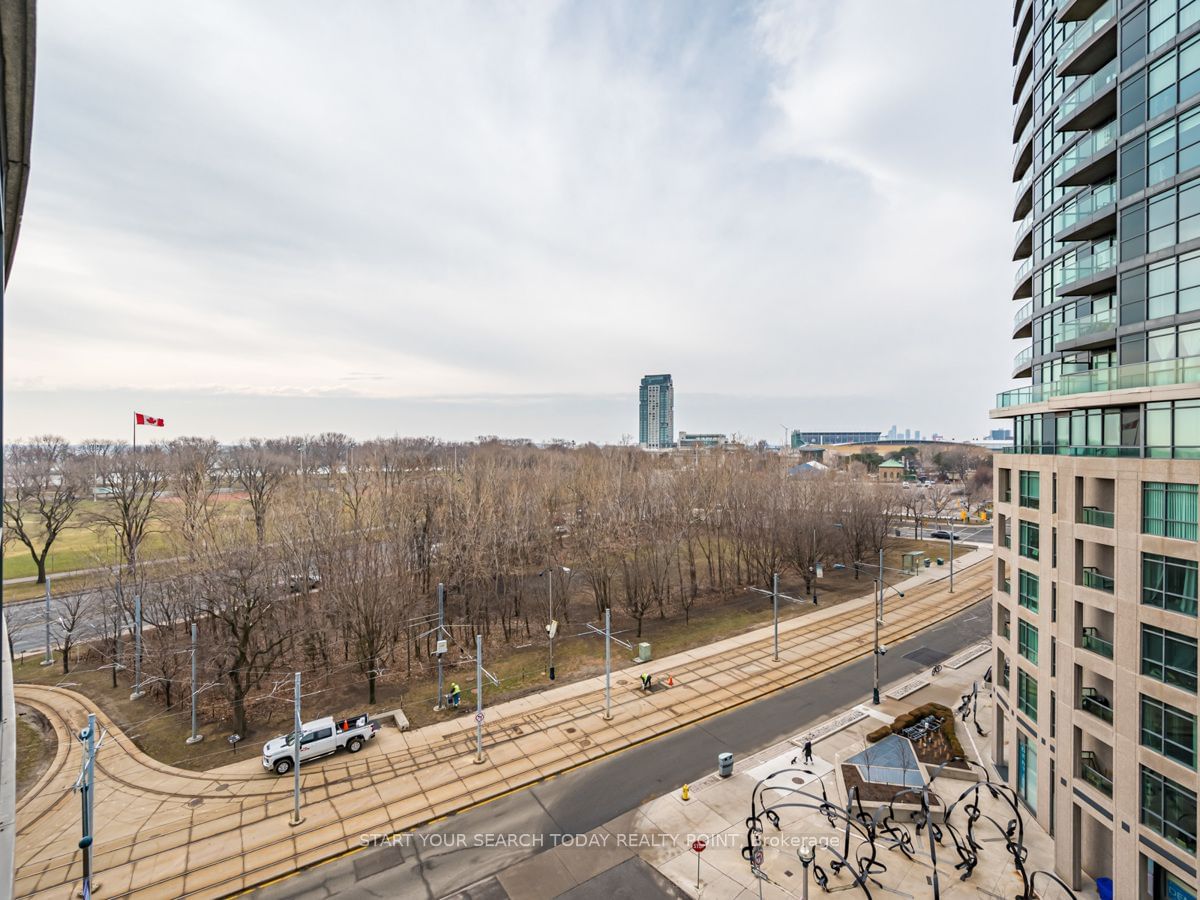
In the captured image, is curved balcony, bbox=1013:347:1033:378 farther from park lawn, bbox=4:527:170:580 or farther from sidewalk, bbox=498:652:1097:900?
park lawn, bbox=4:527:170:580

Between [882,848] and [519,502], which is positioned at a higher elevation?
[519,502]

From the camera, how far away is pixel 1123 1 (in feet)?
57.6

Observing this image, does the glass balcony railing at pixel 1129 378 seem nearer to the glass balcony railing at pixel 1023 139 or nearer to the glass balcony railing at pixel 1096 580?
the glass balcony railing at pixel 1096 580

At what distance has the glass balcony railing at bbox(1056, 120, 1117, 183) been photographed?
18625mm

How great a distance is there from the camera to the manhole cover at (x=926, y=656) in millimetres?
34344

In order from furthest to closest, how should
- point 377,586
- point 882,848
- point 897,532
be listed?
point 897,532
point 377,586
point 882,848

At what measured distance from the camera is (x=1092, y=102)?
1881 centimetres

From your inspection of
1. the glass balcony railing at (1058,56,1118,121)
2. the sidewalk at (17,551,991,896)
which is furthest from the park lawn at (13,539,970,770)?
the glass balcony railing at (1058,56,1118,121)

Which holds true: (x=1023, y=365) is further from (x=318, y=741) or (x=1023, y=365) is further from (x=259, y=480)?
(x=259, y=480)

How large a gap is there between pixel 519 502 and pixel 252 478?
31.0 meters

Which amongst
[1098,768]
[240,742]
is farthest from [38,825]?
[1098,768]

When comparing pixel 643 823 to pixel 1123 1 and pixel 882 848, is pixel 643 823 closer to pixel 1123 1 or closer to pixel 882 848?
pixel 882 848

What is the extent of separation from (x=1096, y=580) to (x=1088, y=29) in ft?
63.6

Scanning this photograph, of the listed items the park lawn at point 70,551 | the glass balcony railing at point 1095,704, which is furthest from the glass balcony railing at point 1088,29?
the park lawn at point 70,551
